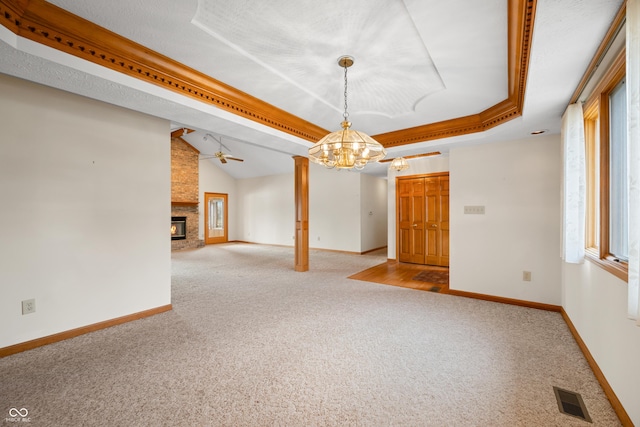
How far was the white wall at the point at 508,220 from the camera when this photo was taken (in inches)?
140

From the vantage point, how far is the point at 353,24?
2021 millimetres

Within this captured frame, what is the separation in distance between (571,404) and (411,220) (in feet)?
16.3

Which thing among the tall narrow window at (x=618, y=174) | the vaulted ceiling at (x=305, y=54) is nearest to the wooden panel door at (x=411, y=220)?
the vaulted ceiling at (x=305, y=54)

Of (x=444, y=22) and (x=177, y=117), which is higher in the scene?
(x=444, y=22)

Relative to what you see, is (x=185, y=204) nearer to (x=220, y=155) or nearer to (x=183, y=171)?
(x=183, y=171)

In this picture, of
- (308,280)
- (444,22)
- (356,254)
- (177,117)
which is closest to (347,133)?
(444,22)

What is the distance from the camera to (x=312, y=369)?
7.11 ft

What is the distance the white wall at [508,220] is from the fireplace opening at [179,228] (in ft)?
28.0

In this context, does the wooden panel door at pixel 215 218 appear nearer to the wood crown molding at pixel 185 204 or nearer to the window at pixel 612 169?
the wood crown molding at pixel 185 204

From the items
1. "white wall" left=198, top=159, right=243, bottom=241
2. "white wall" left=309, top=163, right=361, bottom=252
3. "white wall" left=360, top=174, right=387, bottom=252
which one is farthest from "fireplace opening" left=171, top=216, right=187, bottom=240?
"white wall" left=360, top=174, right=387, bottom=252

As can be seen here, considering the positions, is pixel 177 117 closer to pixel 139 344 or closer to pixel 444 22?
pixel 139 344

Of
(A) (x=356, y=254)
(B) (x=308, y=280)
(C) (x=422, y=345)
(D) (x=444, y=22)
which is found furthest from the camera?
(A) (x=356, y=254)

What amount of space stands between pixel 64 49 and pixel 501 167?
4.84 metres

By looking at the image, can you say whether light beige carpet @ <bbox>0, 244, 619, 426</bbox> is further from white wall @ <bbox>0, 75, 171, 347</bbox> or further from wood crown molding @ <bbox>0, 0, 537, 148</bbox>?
wood crown molding @ <bbox>0, 0, 537, 148</bbox>
